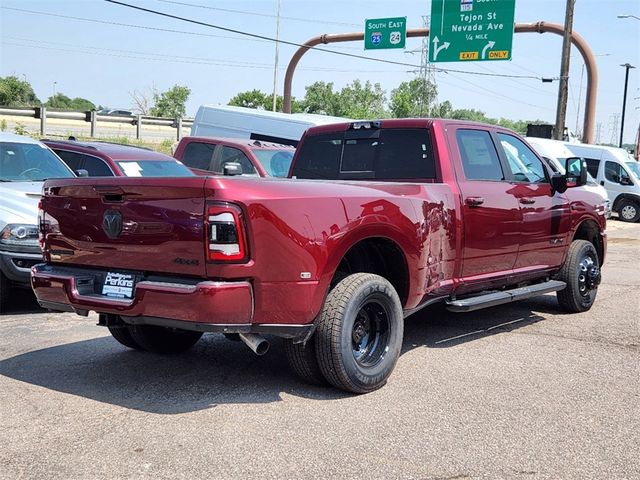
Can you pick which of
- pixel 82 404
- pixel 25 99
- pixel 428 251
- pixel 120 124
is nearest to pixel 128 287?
pixel 82 404

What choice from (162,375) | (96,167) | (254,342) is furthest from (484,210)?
(96,167)

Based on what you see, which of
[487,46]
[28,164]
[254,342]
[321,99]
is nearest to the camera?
[254,342]

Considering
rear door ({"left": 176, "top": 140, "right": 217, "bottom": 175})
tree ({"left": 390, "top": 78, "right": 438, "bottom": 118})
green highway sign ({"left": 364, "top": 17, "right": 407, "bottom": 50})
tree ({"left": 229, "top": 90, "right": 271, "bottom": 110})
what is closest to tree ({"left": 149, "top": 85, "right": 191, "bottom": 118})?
tree ({"left": 229, "top": 90, "right": 271, "bottom": 110})

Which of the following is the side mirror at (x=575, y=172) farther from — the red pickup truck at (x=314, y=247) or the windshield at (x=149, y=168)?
the windshield at (x=149, y=168)

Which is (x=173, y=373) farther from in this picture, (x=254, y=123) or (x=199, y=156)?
(x=254, y=123)

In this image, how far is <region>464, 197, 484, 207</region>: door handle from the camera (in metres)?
6.04

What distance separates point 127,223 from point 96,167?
223 inches

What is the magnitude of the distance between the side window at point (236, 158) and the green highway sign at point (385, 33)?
51.7 ft

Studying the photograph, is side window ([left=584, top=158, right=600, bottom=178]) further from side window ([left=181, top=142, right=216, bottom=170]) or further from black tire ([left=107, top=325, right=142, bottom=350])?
black tire ([left=107, top=325, right=142, bottom=350])

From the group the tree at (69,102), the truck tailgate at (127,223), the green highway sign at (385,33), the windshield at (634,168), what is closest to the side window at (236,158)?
the truck tailgate at (127,223)

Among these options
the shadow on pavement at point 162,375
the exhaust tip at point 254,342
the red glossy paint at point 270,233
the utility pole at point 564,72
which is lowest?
the shadow on pavement at point 162,375

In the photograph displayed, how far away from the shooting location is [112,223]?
4605mm

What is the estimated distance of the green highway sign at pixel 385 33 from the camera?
2653cm

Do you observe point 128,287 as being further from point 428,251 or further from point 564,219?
point 564,219
